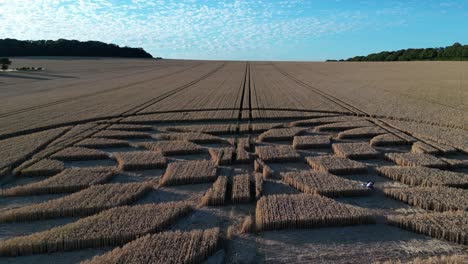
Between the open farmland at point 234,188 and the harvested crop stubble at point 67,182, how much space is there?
0.03 meters

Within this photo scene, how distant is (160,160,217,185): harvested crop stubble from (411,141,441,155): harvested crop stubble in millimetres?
6833

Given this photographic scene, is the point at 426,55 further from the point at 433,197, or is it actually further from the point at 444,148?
the point at 433,197

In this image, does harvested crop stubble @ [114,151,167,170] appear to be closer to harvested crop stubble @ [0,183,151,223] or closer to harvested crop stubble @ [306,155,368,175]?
harvested crop stubble @ [0,183,151,223]

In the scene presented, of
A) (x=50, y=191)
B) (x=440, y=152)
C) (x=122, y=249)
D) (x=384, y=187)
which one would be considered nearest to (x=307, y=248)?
(x=122, y=249)

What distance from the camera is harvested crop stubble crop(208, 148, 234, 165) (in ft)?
38.0

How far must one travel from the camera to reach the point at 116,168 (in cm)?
1127

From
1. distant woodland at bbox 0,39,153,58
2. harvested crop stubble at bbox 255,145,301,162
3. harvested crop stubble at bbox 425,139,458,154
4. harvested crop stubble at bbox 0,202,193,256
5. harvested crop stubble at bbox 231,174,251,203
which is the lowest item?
harvested crop stubble at bbox 0,202,193,256

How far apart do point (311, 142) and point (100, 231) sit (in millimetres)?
8597

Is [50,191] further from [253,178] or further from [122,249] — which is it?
[253,178]

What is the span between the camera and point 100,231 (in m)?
7.00

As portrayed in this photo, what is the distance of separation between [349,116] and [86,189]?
Result: 46.1 ft

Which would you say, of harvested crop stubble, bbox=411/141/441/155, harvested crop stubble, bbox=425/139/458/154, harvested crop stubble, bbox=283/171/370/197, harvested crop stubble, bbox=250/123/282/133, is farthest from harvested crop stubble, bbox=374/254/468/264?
harvested crop stubble, bbox=250/123/282/133

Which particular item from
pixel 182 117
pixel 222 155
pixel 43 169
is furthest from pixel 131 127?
pixel 222 155

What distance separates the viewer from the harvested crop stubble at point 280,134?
1438cm
